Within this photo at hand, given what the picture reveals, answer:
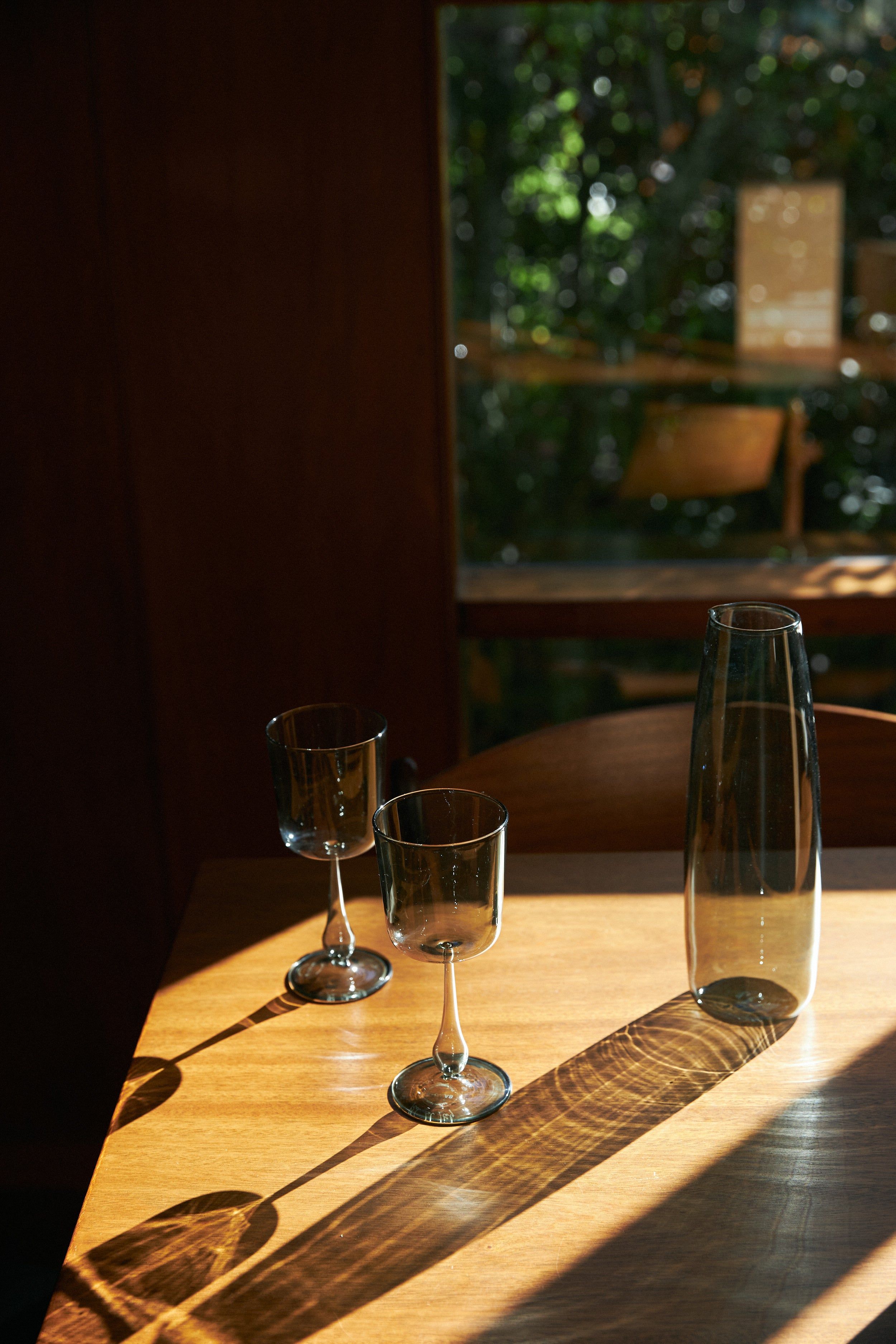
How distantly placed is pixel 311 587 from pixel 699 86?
40.2 inches

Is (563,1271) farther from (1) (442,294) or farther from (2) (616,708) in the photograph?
(2) (616,708)

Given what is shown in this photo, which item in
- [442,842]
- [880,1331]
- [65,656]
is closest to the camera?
[880,1331]

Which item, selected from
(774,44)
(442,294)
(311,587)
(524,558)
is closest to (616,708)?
(524,558)

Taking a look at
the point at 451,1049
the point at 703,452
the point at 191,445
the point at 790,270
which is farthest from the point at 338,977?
the point at 790,270

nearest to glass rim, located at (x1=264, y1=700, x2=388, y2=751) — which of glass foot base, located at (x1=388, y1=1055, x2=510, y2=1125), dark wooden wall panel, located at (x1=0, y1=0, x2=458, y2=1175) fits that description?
glass foot base, located at (x1=388, y1=1055, x2=510, y2=1125)

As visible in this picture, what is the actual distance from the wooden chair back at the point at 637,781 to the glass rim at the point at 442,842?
1.45ft

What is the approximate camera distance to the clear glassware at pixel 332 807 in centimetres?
90

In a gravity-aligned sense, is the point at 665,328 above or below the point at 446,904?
Result: above

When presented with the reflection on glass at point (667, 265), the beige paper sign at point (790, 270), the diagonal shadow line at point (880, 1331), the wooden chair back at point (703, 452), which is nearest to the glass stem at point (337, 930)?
the diagonal shadow line at point (880, 1331)

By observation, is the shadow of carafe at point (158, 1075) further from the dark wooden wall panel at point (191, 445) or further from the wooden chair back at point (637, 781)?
the dark wooden wall panel at point (191, 445)

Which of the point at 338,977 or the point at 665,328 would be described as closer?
the point at 338,977

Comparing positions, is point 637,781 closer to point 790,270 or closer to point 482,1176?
point 482,1176

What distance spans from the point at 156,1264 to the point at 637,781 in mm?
760

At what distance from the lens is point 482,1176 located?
0.74 m
